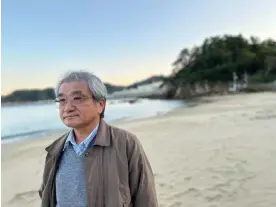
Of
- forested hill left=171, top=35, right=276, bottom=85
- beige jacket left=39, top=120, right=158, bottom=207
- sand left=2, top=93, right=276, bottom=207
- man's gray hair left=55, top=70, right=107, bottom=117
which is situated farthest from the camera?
forested hill left=171, top=35, right=276, bottom=85

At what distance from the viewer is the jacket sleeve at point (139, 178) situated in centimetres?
154

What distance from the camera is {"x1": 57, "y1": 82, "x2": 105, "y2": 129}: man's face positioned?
158 cm

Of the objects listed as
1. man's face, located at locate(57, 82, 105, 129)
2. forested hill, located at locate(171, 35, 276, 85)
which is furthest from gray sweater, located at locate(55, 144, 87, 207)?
forested hill, located at locate(171, 35, 276, 85)

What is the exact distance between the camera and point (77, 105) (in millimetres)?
1577

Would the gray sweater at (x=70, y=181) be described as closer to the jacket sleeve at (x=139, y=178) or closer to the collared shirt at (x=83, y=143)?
the collared shirt at (x=83, y=143)

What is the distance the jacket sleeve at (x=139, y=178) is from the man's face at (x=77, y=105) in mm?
229

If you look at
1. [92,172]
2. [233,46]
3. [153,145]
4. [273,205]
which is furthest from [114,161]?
[233,46]

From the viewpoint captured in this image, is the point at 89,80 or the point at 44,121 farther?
the point at 44,121

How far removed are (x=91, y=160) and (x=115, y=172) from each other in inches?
4.5

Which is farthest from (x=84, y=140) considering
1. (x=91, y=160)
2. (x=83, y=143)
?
(x=91, y=160)

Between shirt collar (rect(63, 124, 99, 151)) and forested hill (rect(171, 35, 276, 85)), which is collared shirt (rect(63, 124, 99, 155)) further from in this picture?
forested hill (rect(171, 35, 276, 85))

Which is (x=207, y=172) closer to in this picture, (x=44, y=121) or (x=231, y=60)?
(x=44, y=121)

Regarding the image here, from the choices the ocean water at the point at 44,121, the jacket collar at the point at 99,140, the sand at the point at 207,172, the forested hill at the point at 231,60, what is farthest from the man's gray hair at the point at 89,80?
the forested hill at the point at 231,60

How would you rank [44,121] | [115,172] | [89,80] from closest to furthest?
[115,172] → [89,80] → [44,121]
